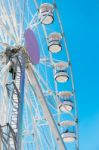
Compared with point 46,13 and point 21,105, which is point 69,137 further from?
point 21,105

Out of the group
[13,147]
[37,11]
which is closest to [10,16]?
[37,11]

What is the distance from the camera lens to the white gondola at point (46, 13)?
52.3 feet

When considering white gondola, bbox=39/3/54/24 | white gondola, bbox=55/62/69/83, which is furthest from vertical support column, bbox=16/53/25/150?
white gondola, bbox=55/62/69/83

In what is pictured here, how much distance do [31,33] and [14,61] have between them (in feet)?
7.59

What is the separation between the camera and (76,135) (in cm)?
1619

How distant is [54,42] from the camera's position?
16.4 meters

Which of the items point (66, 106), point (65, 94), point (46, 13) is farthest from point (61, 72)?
point (46, 13)

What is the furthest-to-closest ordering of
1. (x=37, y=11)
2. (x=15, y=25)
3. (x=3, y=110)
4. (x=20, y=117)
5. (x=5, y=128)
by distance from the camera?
1. (x=37, y=11)
2. (x=15, y=25)
3. (x=3, y=110)
4. (x=20, y=117)
5. (x=5, y=128)

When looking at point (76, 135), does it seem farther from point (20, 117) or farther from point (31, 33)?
point (20, 117)

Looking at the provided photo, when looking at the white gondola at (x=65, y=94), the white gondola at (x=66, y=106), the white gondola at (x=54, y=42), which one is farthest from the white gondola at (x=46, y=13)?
the white gondola at (x=66, y=106)

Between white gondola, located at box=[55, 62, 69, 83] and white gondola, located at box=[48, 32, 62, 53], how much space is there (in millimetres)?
581

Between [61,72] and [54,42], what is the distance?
1124 millimetres

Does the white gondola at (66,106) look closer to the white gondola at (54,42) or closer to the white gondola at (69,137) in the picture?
the white gondola at (69,137)

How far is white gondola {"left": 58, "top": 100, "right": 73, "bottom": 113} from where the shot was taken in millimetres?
16125
